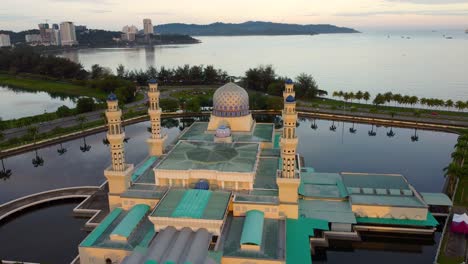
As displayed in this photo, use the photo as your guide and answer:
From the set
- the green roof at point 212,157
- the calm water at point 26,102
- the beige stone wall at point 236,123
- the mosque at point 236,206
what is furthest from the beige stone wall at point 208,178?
the calm water at point 26,102

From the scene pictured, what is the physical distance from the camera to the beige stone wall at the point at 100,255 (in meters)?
27.2

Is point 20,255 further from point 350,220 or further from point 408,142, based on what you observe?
point 408,142

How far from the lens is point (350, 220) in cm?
3234

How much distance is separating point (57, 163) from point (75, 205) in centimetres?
1578

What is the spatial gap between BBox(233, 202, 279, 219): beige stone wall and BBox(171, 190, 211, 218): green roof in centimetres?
268

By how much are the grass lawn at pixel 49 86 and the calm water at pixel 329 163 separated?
153 feet

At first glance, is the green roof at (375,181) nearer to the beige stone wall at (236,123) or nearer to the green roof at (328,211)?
the green roof at (328,211)

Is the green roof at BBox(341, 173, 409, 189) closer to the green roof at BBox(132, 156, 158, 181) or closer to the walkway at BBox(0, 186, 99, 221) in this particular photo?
the green roof at BBox(132, 156, 158, 181)

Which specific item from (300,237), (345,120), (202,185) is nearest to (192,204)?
(202,185)

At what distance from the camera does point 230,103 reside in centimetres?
4600

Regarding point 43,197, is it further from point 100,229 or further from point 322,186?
point 322,186

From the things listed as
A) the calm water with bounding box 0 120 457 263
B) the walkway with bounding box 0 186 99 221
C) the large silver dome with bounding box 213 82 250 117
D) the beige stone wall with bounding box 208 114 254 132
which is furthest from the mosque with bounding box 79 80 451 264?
the walkway with bounding box 0 186 99 221

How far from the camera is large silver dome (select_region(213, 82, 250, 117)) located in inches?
1812

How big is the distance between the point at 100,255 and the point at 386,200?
24918 millimetres
